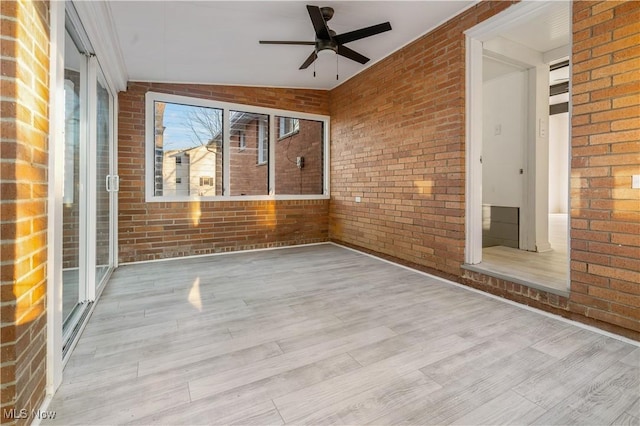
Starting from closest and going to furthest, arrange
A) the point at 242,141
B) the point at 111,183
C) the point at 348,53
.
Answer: the point at 348,53, the point at 111,183, the point at 242,141

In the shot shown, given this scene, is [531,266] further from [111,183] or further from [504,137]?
[111,183]

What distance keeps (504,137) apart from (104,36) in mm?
5067

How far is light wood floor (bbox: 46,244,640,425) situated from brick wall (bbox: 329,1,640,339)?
0.41m

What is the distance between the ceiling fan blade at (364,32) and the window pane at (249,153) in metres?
2.49

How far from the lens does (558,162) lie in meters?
9.56

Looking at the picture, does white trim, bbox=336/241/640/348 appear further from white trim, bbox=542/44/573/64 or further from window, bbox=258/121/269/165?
white trim, bbox=542/44/573/64

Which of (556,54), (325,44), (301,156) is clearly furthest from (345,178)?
(556,54)

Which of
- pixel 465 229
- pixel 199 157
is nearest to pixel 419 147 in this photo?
pixel 465 229

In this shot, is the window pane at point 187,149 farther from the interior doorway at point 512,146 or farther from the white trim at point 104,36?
the interior doorway at point 512,146

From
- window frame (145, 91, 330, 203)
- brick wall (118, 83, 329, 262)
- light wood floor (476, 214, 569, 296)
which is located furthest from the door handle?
light wood floor (476, 214, 569, 296)

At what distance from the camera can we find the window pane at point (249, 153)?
16.8ft

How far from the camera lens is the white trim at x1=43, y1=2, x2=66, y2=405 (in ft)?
4.95

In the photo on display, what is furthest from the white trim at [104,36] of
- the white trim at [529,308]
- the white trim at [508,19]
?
the white trim at [529,308]

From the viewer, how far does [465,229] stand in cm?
326
